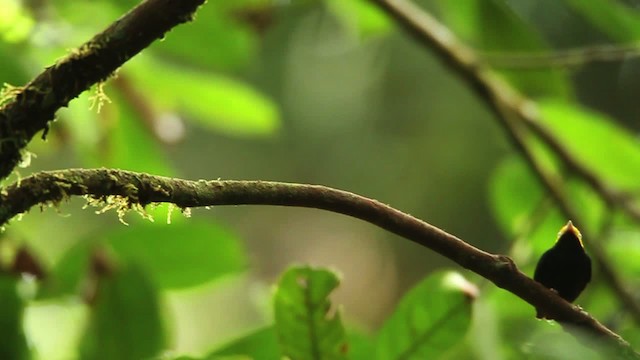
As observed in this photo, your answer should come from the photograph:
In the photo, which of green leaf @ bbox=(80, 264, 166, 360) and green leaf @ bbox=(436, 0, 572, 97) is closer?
green leaf @ bbox=(80, 264, 166, 360)

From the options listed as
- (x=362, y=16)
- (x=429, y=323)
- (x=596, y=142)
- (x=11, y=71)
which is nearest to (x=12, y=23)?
(x=11, y=71)

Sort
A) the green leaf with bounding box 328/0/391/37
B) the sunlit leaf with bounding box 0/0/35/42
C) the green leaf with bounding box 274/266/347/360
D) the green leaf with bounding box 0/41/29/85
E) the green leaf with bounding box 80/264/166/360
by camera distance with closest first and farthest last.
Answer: the green leaf with bounding box 274/266/347/360 → the green leaf with bounding box 80/264/166/360 → the green leaf with bounding box 0/41/29/85 → the sunlit leaf with bounding box 0/0/35/42 → the green leaf with bounding box 328/0/391/37

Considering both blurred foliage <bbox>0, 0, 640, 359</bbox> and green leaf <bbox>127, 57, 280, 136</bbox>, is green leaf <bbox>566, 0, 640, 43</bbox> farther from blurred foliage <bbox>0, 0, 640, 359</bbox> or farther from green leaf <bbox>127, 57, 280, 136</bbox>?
green leaf <bbox>127, 57, 280, 136</bbox>

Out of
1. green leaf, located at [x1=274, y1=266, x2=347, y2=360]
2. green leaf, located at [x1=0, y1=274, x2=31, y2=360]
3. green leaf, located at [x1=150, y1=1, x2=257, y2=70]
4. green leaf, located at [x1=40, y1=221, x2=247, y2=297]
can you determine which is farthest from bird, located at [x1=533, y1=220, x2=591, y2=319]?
green leaf, located at [x1=150, y1=1, x2=257, y2=70]

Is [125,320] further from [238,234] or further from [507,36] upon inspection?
[238,234]

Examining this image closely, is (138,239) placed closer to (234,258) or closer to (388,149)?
(234,258)

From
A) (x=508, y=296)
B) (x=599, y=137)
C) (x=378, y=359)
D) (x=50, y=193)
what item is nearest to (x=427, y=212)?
(x=599, y=137)
